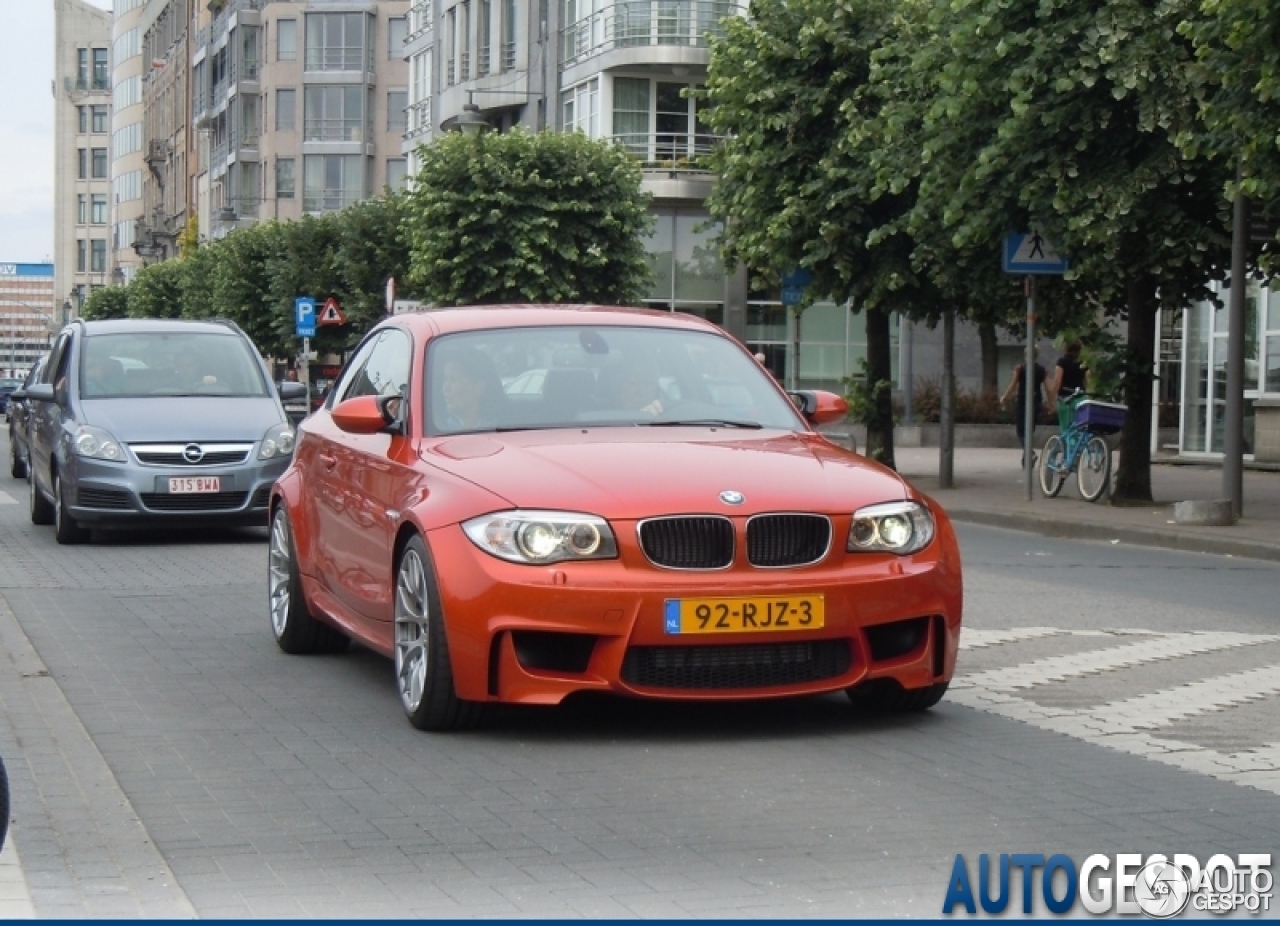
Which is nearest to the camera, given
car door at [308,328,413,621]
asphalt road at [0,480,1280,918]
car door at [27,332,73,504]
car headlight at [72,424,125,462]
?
asphalt road at [0,480,1280,918]

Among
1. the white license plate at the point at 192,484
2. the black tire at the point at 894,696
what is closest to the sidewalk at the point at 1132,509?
the white license plate at the point at 192,484

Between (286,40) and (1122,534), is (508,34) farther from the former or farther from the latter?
(1122,534)

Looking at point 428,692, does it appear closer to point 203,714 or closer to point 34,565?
point 203,714

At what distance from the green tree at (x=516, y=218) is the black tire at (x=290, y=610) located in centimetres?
3402

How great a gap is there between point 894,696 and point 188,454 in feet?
31.9

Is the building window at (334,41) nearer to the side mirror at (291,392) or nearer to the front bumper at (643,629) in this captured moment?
the side mirror at (291,392)

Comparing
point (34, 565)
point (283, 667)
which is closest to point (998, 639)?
point (283, 667)

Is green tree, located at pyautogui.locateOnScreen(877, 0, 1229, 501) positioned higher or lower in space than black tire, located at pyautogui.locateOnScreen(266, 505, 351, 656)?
higher

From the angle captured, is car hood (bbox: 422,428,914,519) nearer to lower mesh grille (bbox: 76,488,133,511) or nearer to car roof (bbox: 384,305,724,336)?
car roof (bbox: 384,305,724,336)

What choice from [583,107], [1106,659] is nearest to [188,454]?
[1106,659]

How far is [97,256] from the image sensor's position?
17888 centimetres

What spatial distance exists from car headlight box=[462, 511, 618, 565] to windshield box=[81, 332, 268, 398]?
10.7 metres

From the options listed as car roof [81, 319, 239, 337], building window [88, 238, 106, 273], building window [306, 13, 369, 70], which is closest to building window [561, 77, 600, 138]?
car roof [81, 319, 239, 337]

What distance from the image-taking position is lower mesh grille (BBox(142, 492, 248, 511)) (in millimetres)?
16703
